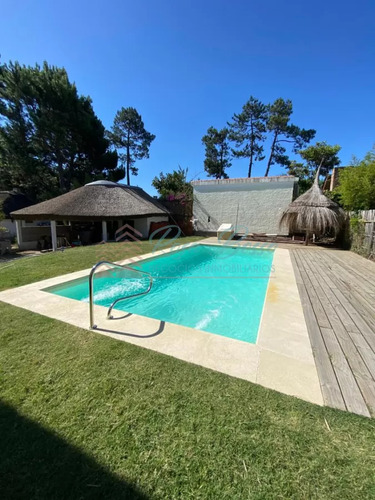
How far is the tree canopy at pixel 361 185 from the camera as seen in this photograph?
9.67 m

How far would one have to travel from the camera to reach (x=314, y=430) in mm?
1570

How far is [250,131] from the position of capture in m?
23.3

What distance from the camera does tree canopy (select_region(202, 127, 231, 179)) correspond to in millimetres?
24422

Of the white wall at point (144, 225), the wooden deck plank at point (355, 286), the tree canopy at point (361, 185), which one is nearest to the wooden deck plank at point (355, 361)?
the wooden deck plank at point (355, 286)

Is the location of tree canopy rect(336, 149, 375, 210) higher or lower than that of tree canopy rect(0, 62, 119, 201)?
lower

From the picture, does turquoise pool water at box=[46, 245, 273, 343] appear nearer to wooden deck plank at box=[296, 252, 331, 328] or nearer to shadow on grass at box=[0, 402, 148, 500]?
wooden deck plank at box=[296, 252, 331, 328]

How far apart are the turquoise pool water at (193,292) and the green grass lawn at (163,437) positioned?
79.1 inches

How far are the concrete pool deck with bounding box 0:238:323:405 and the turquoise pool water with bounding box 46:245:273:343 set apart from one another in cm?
77

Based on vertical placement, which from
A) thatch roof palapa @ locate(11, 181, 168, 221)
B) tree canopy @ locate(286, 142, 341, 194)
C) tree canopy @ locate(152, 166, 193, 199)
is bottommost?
thatch roof palapa @ locate(11, 181, 168, 221)

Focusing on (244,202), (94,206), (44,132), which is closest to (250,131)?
(244,202)

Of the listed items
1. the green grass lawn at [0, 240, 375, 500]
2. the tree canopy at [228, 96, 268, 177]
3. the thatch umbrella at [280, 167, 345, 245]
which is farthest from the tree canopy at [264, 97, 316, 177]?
the green grass lawn at [0, 240, 375, 500]

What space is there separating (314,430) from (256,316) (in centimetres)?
302

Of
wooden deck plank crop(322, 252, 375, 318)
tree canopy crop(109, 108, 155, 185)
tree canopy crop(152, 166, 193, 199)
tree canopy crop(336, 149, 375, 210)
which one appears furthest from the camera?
tree canopy crop(109, 108, 155, 185)

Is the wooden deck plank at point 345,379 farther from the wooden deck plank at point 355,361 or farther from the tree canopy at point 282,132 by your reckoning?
the tree canopy at point 282,132
